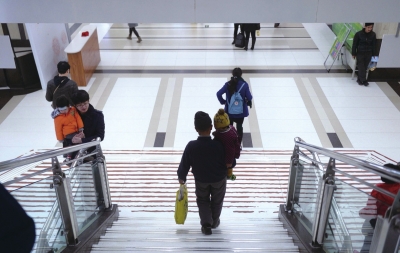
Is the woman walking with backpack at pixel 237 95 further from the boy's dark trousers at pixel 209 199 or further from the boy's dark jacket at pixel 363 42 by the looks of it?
the boy's dark jacket at pixel 363 42

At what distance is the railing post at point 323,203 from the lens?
2.79 metres

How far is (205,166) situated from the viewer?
3.25 meters

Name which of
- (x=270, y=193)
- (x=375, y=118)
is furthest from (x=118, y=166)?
(x=375, y=118)

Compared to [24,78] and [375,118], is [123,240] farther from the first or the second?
[24,78]

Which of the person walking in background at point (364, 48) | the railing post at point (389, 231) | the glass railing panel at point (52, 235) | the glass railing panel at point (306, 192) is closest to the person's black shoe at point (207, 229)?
the glass railing panel at point (306, 192)

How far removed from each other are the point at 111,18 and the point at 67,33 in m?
6.56

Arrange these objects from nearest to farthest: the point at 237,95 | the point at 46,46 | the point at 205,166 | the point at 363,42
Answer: the point at 205,166, the point at 237,95, the point at 363,42, the point at 46,46

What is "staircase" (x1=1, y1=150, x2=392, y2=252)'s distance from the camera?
3248 mm

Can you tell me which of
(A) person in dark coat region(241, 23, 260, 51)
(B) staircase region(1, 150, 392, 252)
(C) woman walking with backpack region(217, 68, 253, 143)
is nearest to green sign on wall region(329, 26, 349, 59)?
(A) person in dark coat region(241, 23, 260, 51)

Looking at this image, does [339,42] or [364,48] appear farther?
[339,42]

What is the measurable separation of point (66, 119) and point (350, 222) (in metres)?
2.84

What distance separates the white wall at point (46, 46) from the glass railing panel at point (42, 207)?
581cm

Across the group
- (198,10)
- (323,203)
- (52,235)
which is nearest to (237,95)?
(198,10)

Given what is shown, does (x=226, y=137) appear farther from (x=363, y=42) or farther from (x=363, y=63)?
(x=363, y=63)
